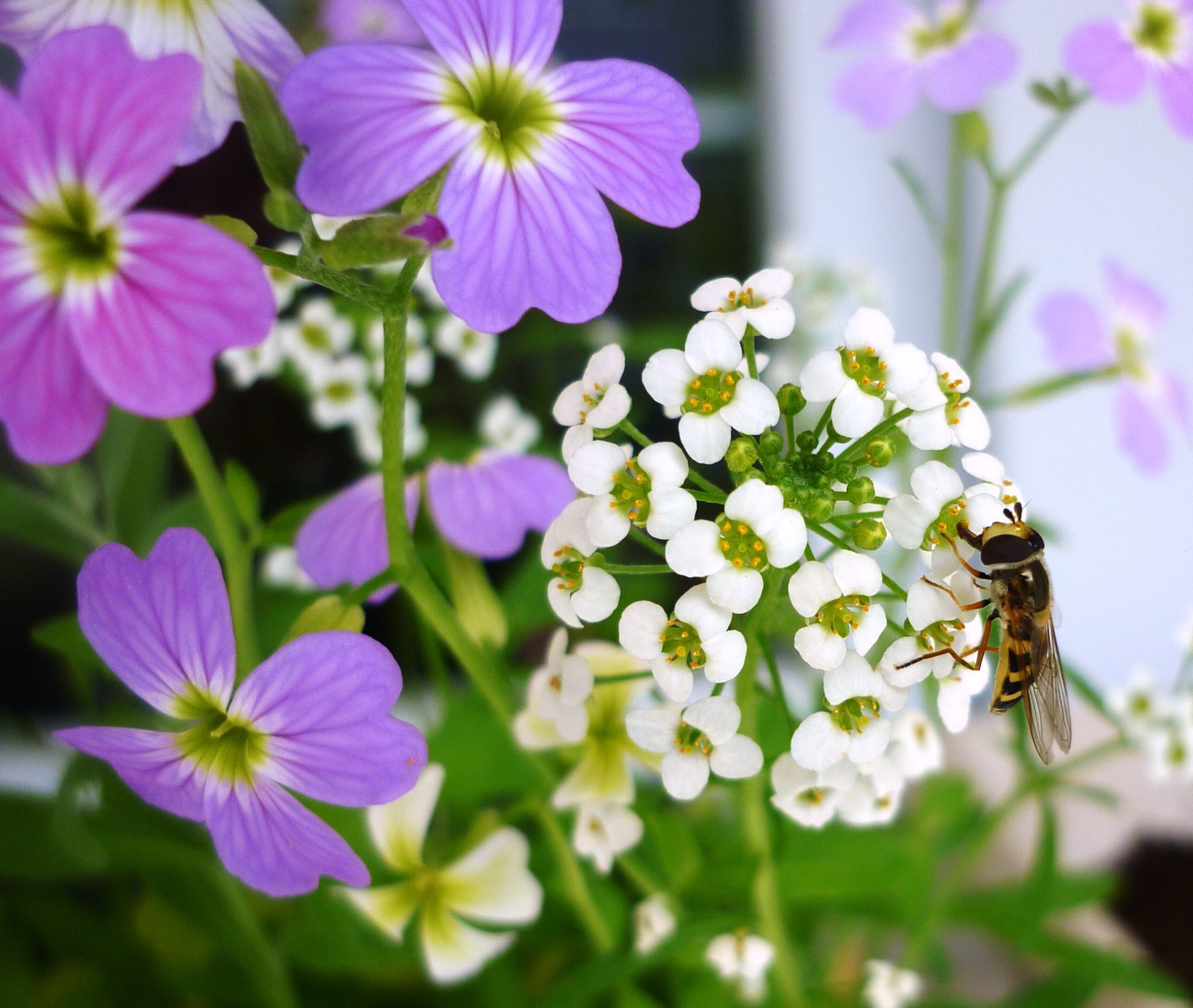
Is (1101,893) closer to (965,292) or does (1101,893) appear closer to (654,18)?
(965,292)

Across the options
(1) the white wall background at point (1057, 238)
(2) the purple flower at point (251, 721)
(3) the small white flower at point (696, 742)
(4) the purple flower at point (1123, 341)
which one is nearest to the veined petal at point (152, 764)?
(2) the purple flower at point (251, 721)

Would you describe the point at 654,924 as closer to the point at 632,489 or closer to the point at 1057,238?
the point at 632,489

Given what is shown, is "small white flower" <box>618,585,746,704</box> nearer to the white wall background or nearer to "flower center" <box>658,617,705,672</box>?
"flower center" <box>658,617,705,672</box>

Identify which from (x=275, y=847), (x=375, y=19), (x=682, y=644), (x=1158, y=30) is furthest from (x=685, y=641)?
(x=375, y=19)

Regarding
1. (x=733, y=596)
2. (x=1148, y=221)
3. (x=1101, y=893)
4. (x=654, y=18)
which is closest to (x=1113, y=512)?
(x=1148, y=221)

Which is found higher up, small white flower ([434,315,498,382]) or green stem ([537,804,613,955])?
small white flower ([434,315,498,382])

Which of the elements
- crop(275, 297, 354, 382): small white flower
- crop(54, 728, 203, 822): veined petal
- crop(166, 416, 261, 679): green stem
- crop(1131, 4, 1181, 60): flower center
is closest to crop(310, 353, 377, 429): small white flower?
crop(275, 297, 354, 382): small white flower
